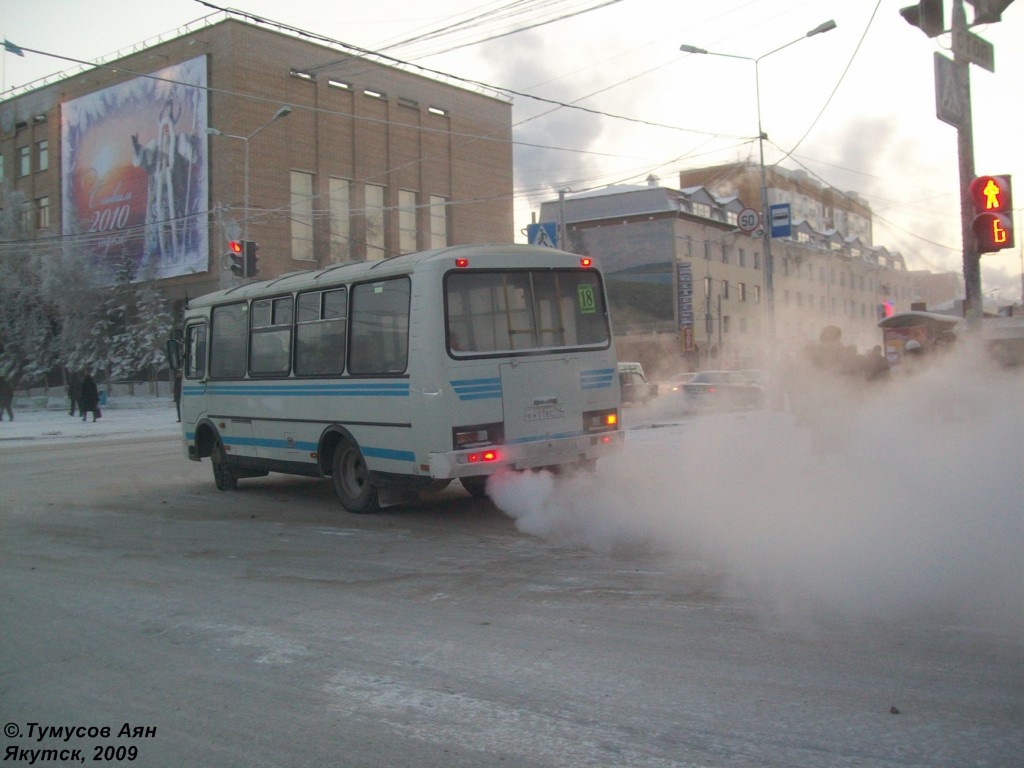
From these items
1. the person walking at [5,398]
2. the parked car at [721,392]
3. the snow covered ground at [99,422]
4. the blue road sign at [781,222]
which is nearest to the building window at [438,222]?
the snow covered ground at [99,422]

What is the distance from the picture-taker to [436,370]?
29.2 feet

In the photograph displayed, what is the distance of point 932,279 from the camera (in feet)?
152

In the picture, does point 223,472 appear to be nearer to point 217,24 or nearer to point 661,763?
point 661,763

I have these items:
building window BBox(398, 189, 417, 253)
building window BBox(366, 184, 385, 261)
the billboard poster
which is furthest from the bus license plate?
building window BBox(398, 189, 417, 253)

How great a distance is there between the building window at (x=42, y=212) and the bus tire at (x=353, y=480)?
48497mm

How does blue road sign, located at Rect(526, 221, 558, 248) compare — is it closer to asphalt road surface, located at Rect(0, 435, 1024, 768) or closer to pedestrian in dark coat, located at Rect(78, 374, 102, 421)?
asphalt road surface, located at Rect(0, 435, 1024, 768)

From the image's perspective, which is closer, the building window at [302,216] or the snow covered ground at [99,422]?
the snow covered ground at [99,422]

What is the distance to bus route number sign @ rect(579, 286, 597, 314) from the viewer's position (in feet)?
33.2

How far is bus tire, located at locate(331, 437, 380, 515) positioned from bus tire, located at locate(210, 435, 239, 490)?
285 centimetres

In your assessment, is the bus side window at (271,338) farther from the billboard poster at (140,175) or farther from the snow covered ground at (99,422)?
the billboard poster at (140,175)

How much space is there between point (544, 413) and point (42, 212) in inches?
2024

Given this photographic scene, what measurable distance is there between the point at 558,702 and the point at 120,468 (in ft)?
45.1

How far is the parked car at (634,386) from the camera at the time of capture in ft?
102

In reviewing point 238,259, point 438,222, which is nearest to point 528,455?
point 238,259
